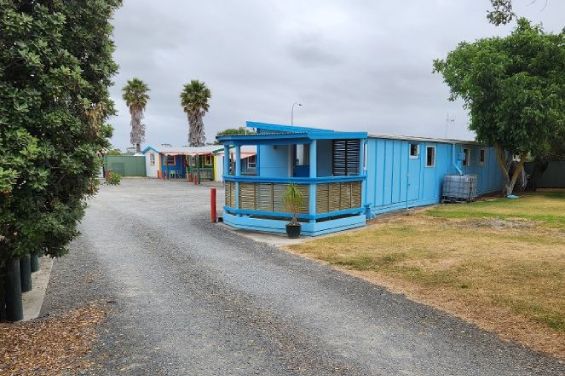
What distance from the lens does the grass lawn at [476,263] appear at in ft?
21.4

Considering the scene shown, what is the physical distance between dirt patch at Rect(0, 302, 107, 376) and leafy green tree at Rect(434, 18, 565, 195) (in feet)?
71.3

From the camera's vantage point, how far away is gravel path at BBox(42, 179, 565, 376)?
502 centimetres

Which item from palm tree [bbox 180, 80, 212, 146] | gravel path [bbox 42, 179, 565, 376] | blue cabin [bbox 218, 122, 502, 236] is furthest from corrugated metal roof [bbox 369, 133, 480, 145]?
palm tree [bbox 180, 80, 212, 146]

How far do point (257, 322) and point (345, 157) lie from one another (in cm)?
1175

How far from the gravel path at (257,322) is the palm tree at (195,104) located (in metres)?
42.1

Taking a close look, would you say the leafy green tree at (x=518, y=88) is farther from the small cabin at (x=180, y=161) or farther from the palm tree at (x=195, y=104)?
the palm tree at (x=195, y=104)

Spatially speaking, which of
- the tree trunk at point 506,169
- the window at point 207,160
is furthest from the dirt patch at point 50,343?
the window at point 207,160

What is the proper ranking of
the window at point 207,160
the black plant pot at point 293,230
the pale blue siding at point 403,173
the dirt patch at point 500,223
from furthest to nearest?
the window at point 207,160 < the pale blue siding at point 403,173 < the dirt patch at point 500,223 < the black plant pot at point 293,230

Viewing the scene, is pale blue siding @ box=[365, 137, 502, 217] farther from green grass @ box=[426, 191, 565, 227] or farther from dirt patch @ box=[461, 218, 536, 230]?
dirt patch @ box=[461, 218, 536, 230]

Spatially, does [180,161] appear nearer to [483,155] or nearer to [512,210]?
[483,155]

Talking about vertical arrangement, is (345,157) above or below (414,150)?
below

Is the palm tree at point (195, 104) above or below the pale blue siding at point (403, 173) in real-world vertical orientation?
above

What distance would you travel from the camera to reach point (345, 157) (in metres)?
17.2

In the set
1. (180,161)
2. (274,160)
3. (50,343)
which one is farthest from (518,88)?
(180,161)
